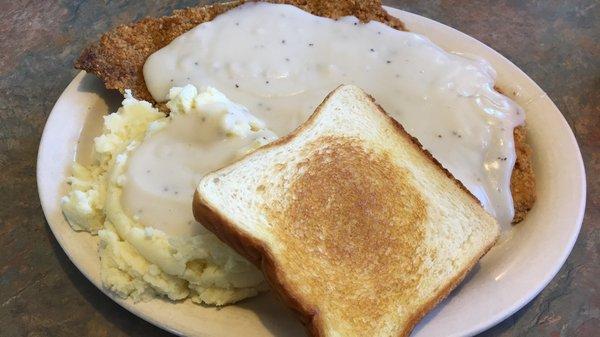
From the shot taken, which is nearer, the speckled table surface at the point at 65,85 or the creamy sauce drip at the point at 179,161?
the creamy sauce drip at the point at 179,161

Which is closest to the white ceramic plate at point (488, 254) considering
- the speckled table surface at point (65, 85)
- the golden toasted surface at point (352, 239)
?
the golden toasted surface at point (352, 239)

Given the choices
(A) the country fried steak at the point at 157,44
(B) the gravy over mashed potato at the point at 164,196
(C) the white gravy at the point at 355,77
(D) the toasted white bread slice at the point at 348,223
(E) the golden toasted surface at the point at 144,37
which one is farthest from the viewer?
(E) the golden toasted surface at the point at 144,37

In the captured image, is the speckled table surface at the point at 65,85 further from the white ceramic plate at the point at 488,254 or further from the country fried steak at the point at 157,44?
the country fried steak at the point at 157,44

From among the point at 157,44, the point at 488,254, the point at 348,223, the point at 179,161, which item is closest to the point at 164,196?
the point at 179,161

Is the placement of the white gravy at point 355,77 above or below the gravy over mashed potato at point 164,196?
above

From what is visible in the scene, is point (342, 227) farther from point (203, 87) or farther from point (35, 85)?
point (35, 85)

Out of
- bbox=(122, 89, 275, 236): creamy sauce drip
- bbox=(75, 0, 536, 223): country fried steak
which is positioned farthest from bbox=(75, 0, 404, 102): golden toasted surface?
bbox=(122, 89, 275, 236): creamy sauce drip
